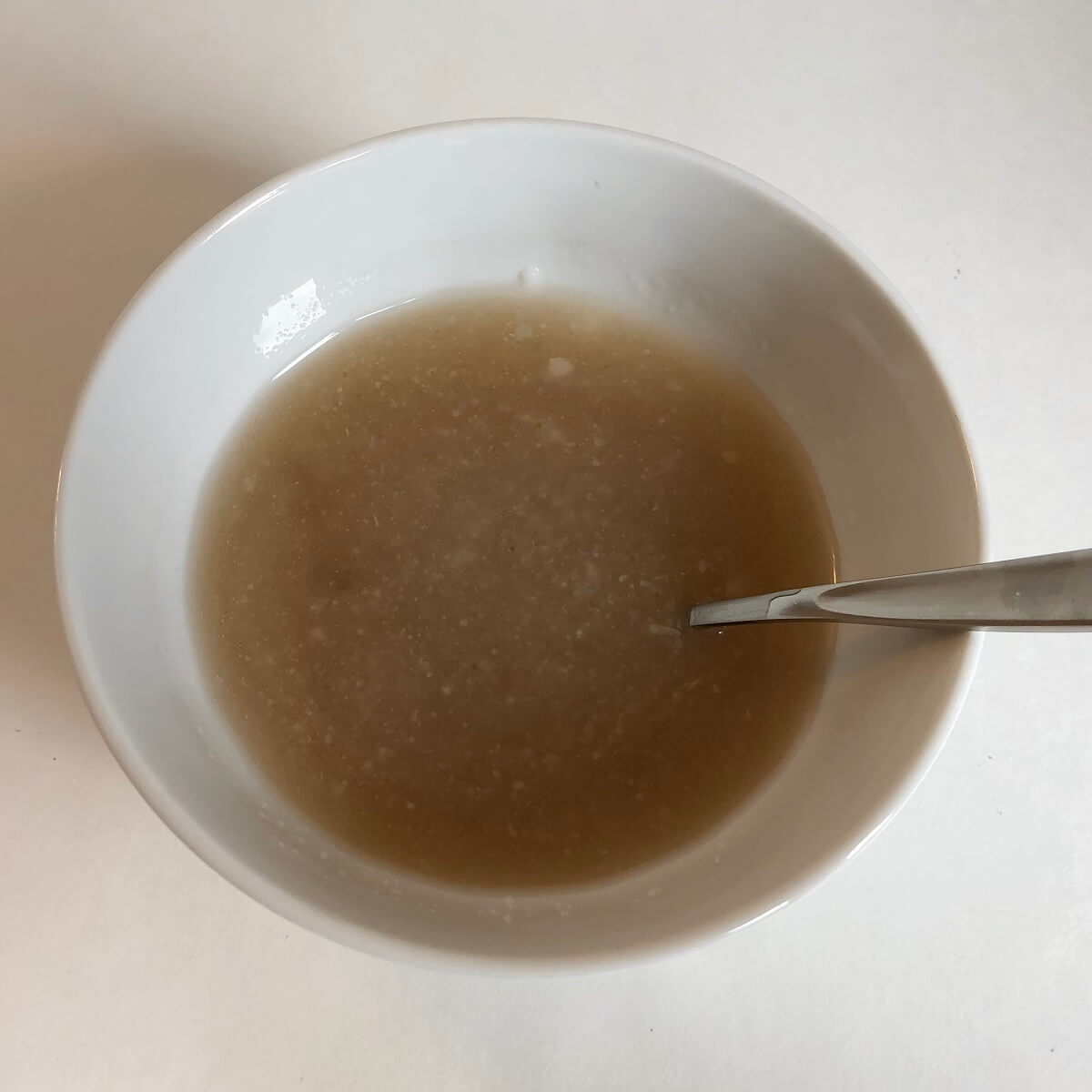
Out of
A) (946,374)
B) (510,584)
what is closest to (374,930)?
(510,584)

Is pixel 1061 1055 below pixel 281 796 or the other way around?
below

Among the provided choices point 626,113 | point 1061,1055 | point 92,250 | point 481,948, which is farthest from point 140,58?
point 1061,1055

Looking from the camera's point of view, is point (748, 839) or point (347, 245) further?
point (347, 245)

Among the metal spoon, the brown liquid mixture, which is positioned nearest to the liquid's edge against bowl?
the metal spoon

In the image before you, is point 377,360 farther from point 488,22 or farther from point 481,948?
point 481,948

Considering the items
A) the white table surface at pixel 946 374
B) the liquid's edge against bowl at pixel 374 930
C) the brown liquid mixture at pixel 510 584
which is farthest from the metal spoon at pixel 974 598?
the white table surface at pixel 946 374

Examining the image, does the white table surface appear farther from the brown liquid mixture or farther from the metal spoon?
the metal spoon
